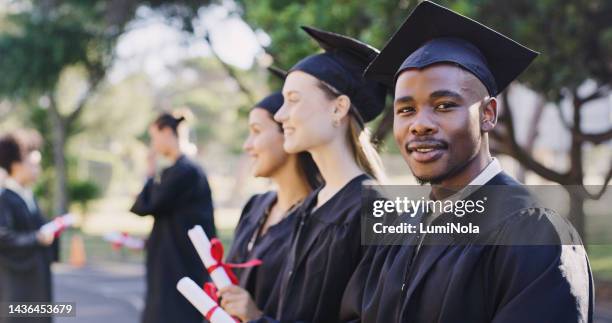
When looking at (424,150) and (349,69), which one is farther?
(349,69)

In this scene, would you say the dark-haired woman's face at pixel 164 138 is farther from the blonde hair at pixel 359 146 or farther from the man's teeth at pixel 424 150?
the man's teeth at pixel 424 150

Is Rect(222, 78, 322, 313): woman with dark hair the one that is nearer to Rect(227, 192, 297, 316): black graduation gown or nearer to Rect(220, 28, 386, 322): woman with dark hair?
Rect(227, 192, 297, 316): black graduation gown

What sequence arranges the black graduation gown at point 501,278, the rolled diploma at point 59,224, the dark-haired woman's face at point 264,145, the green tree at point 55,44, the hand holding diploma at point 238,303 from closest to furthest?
the black graduation gown at point 501,278
the hand holding diploma at point 238,303
the dark-haired woman's face at point 264,145
the rolled diploma at point 59,224
the green tree at point 55,44

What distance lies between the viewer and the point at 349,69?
3.19 metres

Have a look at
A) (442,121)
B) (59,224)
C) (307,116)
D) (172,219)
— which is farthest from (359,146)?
(59,224)

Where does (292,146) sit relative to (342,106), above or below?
below

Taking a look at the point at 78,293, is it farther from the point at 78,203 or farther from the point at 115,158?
the point at 115,158

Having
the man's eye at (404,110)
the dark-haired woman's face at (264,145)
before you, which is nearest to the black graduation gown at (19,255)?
the dark-haired woman's face at (264,145)

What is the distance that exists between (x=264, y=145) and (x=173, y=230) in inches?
77.7

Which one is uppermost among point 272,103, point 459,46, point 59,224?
point 272,103

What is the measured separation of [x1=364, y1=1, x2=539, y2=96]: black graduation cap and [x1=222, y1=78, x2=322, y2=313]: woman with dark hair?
4.71ft

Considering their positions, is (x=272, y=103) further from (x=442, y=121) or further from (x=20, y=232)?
(x=20, y=232)

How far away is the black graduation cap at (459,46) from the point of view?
80.2 inches

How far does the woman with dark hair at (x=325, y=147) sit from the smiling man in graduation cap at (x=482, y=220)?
65 centimetres
